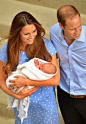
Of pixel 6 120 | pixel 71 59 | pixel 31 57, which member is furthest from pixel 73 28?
pixel 6 120

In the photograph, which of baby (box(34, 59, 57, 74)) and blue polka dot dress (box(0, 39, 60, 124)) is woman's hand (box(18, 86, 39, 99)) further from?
baby (box(34, 59, 57, 74))

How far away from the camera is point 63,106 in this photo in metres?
2.40

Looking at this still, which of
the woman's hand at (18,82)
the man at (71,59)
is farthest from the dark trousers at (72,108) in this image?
the woman's hand at (18,82)

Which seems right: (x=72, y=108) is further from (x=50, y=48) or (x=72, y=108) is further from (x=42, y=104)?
(x=50, y=48)

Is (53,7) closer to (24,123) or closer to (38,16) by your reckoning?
(38,16)

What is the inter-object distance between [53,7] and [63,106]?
71.1 inches

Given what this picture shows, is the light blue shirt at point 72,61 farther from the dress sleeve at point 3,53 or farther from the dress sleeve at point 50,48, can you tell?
the dress sleeve at point 3,53

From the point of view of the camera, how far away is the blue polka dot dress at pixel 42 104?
2.14 meters

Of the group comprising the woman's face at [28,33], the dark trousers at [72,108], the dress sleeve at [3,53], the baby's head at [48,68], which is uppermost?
the woman's face at [28,33]

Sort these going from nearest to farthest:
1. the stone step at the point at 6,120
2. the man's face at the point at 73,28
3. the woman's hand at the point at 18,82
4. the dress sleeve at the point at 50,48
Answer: the man's face at the point at 73,28, the woman's hand at the point at 18,82, the dress sleeve at the point at 50,48, the stone step at the point at 6,120

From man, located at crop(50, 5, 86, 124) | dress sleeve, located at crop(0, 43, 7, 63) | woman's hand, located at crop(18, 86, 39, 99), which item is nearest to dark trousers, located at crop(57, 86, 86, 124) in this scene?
man, located at crop(50, 5, 86, 124)

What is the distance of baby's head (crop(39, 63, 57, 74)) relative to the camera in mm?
1998

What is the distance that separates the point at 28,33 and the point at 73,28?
1.15ft

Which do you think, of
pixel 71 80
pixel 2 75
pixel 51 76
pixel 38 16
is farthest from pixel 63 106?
pixel 38 16
